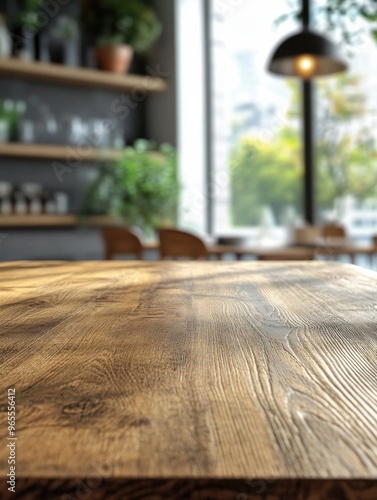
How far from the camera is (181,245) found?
3662 mm

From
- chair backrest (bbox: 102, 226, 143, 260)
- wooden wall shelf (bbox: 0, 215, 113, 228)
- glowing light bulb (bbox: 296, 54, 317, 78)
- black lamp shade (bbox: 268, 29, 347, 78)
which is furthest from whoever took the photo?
wooden wall shelf (bbox: 0, 215, 113, 228)

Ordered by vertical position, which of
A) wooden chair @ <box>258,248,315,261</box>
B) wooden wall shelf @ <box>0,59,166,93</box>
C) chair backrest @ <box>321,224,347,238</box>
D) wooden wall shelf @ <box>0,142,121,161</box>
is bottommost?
wooden chair @ <box>258,248,315,261</box>

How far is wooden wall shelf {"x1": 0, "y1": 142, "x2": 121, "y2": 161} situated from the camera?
5008mm

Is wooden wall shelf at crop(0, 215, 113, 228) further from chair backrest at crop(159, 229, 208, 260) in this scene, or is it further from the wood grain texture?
the wood grain texture

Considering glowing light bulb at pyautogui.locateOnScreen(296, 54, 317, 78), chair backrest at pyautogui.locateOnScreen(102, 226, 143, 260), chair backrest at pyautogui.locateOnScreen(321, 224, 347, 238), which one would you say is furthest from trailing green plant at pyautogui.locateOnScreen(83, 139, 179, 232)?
glowing light bulb at pyautogui.locateOnScreen(296, 54, 317, 78)

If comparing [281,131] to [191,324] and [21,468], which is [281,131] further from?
[21,468]

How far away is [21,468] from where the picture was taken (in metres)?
0.41

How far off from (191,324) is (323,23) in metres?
4.82

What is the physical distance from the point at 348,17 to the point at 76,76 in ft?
6.45

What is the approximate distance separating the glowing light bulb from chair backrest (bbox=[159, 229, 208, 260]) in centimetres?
127

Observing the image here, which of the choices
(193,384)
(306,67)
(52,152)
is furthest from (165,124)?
(193,384)

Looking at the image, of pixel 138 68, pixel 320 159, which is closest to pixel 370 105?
pixel 320 159
